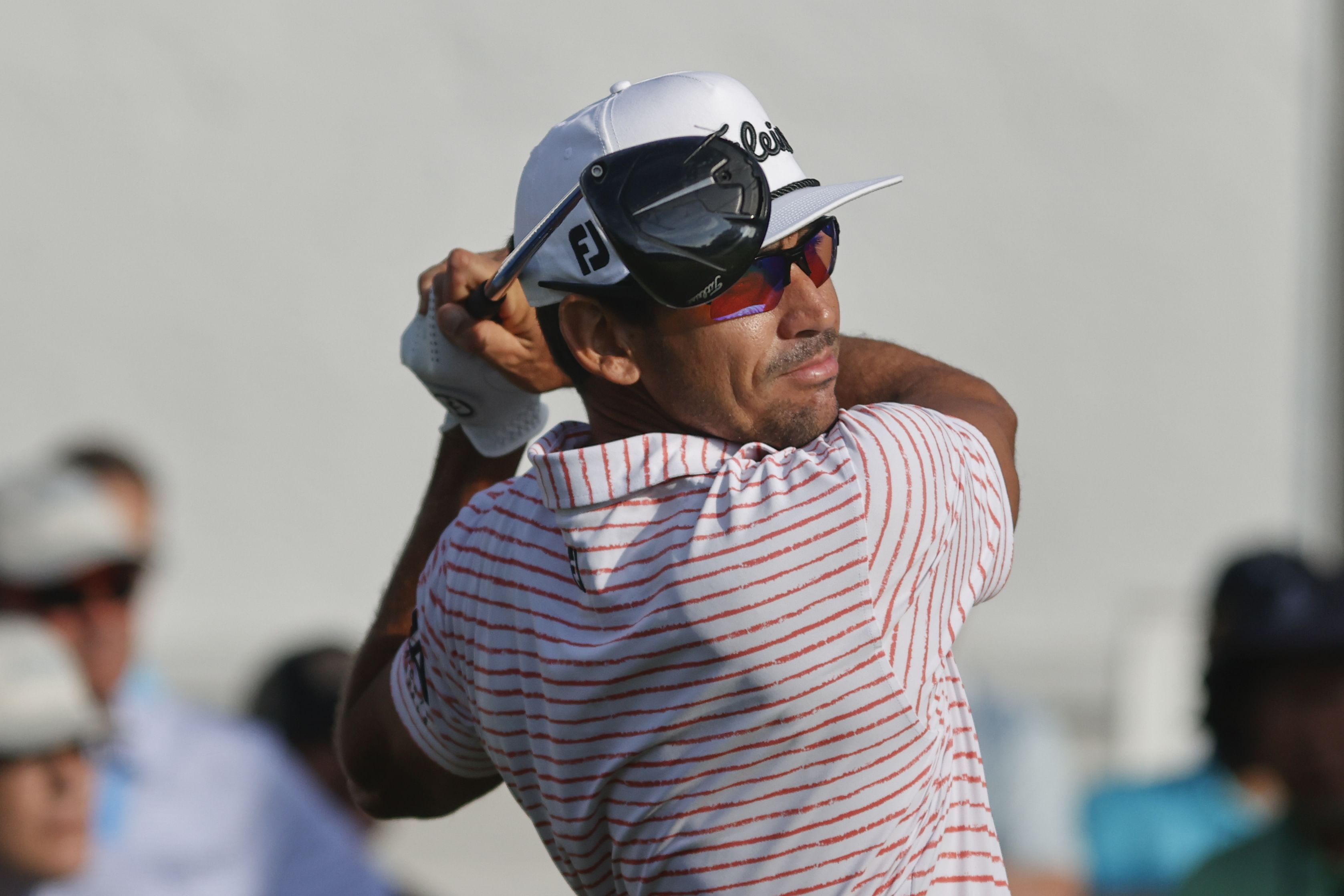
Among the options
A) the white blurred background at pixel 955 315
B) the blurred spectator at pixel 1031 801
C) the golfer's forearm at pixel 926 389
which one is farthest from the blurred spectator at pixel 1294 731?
the golfer's forearm at pixel 926 389

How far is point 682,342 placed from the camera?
1607 millimetres

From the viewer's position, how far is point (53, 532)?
3.89 meters

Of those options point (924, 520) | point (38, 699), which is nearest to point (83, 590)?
point (38, 699)

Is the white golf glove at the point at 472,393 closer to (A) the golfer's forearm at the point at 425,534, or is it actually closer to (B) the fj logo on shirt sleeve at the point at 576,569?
(A) the golfer's forearm at the point at 425,534

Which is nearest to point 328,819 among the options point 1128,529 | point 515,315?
point 515,315

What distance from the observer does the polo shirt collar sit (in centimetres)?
153

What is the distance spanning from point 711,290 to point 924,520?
0.98 feet

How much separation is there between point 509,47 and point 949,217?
2.08m

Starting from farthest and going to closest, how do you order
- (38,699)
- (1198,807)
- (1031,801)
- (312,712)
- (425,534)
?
(1031,801), (312,712), (1198,807), (38,699), (425,534)

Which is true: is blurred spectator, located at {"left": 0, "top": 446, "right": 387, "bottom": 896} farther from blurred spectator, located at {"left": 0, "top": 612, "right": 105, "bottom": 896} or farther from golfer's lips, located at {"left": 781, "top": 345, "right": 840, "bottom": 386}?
golfer's lips, located at {"left": 781, "top": 345, "right": 840, "bottom": 386}

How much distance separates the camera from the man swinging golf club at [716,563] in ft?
4.82

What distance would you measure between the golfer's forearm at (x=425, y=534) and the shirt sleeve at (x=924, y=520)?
2.05 feet

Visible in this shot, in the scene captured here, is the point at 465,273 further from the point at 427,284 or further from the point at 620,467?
the point at 620,467

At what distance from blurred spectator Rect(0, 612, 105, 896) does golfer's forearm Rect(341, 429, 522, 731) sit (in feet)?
4.50
